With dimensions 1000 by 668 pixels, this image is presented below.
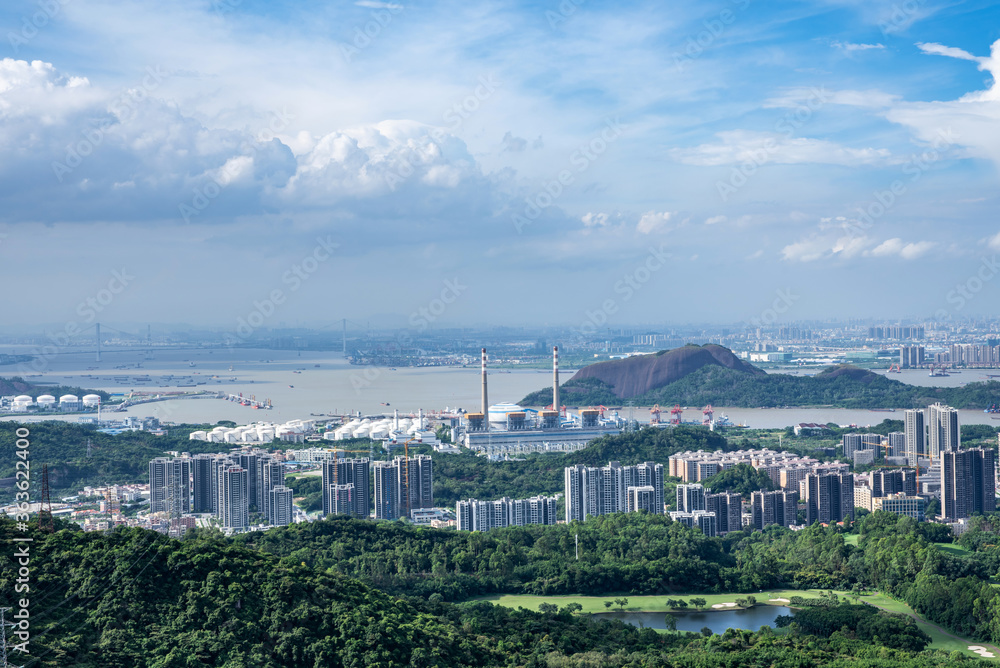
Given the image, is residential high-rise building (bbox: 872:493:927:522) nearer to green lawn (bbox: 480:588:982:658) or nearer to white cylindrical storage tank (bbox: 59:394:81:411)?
green lawn (bbox: 480:588:982:658)

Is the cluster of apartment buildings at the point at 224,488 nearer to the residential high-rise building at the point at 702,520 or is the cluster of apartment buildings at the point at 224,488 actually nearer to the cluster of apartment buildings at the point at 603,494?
the cluster of apartment buildings at the point at 603,494

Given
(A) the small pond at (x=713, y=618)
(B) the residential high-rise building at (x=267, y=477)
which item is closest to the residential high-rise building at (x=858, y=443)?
(A) the small pond at (x=713, y=618)

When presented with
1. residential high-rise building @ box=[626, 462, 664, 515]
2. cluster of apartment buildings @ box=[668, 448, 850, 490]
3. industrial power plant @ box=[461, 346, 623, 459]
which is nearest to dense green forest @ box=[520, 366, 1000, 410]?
industrial power plant @ box=[461, 346, 623, 459]

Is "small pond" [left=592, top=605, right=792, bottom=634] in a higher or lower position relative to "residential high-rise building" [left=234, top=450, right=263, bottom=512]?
lower

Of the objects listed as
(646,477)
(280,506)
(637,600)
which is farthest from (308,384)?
(637,600)

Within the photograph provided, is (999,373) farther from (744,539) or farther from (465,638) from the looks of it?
(465,638)
